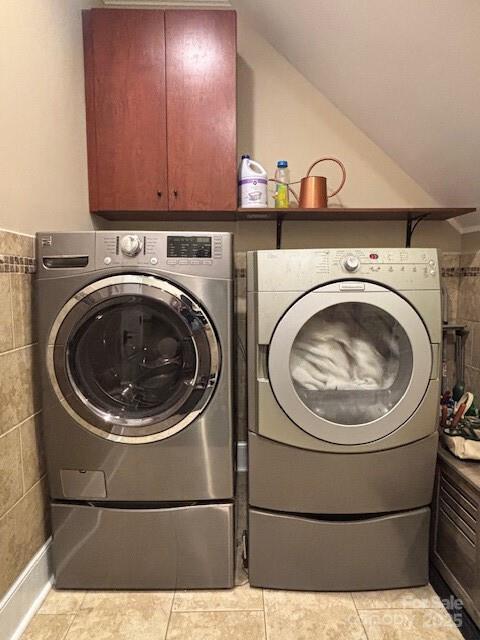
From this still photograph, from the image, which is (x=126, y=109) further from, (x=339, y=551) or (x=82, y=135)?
(x=339, y=551)

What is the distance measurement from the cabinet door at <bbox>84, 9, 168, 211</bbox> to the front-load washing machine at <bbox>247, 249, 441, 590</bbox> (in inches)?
28.4

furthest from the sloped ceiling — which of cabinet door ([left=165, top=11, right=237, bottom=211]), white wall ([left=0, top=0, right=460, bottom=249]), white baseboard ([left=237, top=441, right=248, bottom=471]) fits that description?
white baseboard ([left=237, top=441, right=248, bottom=471])

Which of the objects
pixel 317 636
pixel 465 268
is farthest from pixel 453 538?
pixel 465 268

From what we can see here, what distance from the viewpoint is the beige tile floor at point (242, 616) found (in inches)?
47.7

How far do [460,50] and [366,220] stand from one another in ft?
2.80

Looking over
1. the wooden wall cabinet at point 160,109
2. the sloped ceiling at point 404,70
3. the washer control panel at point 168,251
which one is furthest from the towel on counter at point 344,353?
the sloped ceiling at point 404,70

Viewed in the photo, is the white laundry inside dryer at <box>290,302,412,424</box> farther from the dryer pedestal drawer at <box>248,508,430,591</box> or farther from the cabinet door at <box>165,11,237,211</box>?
the cabinet door at <box>165,11,237,211</box>

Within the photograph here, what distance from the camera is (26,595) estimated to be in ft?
4.12

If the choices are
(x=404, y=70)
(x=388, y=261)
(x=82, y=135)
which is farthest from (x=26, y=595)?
(x=404, y=70)

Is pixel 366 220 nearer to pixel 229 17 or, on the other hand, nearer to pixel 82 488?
pixel 229 17

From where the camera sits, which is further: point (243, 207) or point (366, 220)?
point (366, 220)

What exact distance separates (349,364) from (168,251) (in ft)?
2.42

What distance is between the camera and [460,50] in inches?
48.6

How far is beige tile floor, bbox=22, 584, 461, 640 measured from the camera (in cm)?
121
